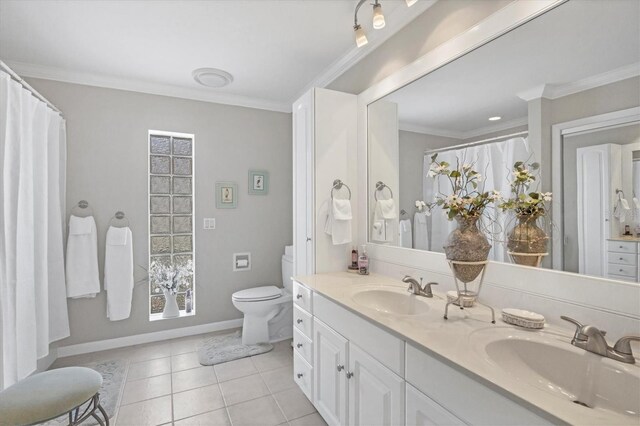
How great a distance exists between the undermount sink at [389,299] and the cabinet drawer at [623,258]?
2.50 feet

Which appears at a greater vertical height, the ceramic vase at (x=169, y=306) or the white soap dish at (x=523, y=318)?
the white soap dish at (x=523, y=318)

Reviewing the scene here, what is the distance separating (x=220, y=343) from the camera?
2.92 m

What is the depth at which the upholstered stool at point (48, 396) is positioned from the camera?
1242 millimetres

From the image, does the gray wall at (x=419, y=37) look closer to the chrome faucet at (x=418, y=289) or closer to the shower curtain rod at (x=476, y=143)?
the shower curtain rod at (x=476, y=143)

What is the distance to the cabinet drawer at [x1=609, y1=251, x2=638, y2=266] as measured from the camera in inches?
40.2

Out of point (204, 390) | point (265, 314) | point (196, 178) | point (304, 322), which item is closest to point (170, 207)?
point (196, 178)

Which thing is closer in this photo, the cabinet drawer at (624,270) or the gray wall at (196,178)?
the cabinet drawer at (624,270)

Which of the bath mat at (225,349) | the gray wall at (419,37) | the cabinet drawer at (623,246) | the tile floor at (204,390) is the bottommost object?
the tile floor at (204,390)

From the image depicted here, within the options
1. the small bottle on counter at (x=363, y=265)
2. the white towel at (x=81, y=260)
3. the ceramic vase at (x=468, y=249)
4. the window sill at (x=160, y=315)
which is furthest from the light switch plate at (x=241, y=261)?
the ceramic vase at (x=468, y=249)

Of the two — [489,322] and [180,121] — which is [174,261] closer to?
[180,121]

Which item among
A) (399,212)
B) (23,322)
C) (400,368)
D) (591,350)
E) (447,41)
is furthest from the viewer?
(399,212)

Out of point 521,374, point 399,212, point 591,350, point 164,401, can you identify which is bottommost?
point 164,401

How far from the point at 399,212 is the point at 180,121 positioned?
241 cm

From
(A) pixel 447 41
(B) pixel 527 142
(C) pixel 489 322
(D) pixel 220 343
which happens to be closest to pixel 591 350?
(C) pixel 489 322
